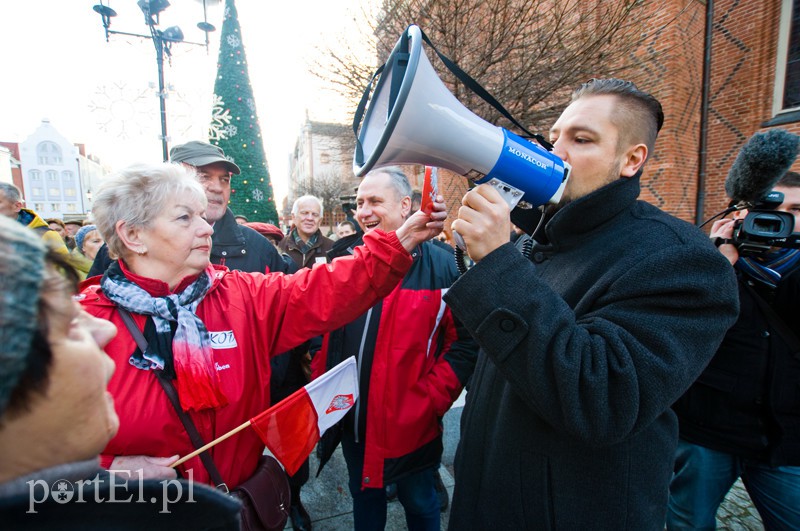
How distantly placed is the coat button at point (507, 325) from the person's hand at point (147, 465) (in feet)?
3.57

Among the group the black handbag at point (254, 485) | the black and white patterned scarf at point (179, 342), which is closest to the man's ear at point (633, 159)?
the black and white patterned scarf at point (179, 342)

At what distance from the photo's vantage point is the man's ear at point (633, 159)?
1216 mm

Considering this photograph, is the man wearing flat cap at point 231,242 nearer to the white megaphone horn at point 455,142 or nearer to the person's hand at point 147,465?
the person's hand at point 147,465

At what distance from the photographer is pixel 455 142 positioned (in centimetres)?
111

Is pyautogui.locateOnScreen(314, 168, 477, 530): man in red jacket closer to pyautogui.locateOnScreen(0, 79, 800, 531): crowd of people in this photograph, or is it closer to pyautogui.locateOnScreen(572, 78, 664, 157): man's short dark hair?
pyautogui.locateOnScreen(0, 79, 800, 531): crowd of people

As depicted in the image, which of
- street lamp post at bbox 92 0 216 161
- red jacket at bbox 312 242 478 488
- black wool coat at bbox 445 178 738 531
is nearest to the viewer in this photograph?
black wool coat at bbox 445 178 738 531

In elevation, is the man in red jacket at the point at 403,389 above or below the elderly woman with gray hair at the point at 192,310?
below

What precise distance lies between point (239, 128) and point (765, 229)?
566cm

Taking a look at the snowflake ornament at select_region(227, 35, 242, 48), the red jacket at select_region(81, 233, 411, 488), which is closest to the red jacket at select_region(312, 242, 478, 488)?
the red jacket at select_region(81, 233, 411, 488)

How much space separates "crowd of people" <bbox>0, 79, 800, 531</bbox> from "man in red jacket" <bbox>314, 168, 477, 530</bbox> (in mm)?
11

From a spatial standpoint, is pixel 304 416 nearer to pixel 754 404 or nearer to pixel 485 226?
pixel 485 226

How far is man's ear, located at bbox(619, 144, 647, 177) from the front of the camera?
3.99 ft

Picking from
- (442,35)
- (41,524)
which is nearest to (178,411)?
(41,524)

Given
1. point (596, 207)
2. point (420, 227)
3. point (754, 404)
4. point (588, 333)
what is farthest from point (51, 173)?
point (754, 404)
